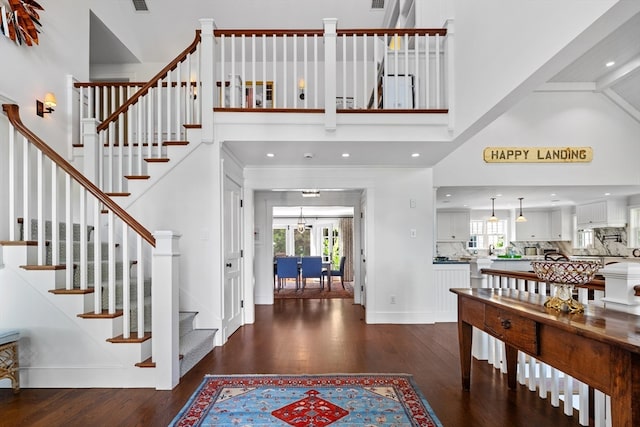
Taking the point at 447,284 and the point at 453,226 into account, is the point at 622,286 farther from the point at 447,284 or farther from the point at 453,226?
the point at 453,226

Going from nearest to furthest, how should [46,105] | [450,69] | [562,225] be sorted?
[450,69]
[46,105]
[562,225]

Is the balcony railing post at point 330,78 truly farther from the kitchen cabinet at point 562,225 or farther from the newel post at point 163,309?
the kitchen cabinet at point 562,225

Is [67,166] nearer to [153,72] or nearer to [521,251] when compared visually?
[153,72]


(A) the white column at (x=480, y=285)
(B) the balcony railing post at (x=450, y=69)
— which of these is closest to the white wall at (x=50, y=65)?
(B) the balcony railing post at (x=450, y=69)

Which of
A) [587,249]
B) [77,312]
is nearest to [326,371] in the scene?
[77,312]

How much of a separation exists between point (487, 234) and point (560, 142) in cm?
493

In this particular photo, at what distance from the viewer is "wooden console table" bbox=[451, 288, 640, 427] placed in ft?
4.00

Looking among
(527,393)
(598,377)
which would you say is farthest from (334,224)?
(598,377)

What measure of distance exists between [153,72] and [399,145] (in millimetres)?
5005

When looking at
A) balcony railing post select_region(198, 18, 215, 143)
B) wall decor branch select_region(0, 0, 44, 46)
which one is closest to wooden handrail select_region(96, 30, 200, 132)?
balcony railing post select_region(198, 18, 215, 143)

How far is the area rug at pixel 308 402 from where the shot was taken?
2.19m

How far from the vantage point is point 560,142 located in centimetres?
608

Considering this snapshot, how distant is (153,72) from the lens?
6.46 meters

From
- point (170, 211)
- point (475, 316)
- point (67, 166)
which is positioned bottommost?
point (475, 316)
